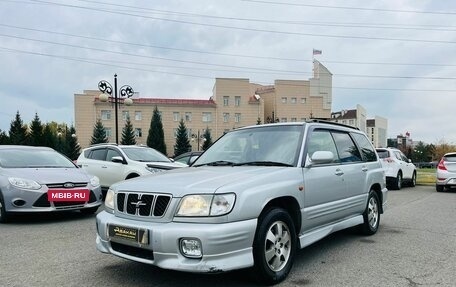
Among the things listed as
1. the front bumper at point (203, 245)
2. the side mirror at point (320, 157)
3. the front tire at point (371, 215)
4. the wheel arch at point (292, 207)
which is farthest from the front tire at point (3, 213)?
the front tire at point (371, 215)

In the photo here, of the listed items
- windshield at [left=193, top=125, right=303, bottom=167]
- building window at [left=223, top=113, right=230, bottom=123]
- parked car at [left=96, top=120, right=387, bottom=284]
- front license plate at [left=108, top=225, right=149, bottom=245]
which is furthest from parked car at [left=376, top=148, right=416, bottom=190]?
building window at [left=223, top=113, right=230, bottom=123]

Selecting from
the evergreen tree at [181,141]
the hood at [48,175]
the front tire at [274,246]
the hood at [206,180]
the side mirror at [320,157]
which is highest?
the side mirror at [320,157]

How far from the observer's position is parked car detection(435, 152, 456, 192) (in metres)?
13.9

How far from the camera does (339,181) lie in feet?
17.8

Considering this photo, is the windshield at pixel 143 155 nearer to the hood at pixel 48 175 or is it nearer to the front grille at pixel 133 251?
the hood at pixel 48 175

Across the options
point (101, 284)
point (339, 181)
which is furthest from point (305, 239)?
point (101, 284)

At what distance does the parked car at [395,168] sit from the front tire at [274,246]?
11807 mm

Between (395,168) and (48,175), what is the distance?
12249 millimetres

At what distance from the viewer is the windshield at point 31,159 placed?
8237 millimetres

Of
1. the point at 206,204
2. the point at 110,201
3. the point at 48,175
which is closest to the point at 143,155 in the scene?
the point at 48,175

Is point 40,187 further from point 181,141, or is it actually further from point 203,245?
point 181,141

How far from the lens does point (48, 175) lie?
7.74 metres

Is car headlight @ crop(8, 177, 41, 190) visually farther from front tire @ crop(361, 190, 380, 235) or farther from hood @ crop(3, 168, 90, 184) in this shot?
front tire @ crop(361, 190, 380, 235)

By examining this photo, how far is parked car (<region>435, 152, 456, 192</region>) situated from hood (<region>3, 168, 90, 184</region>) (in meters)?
→ 11.7
